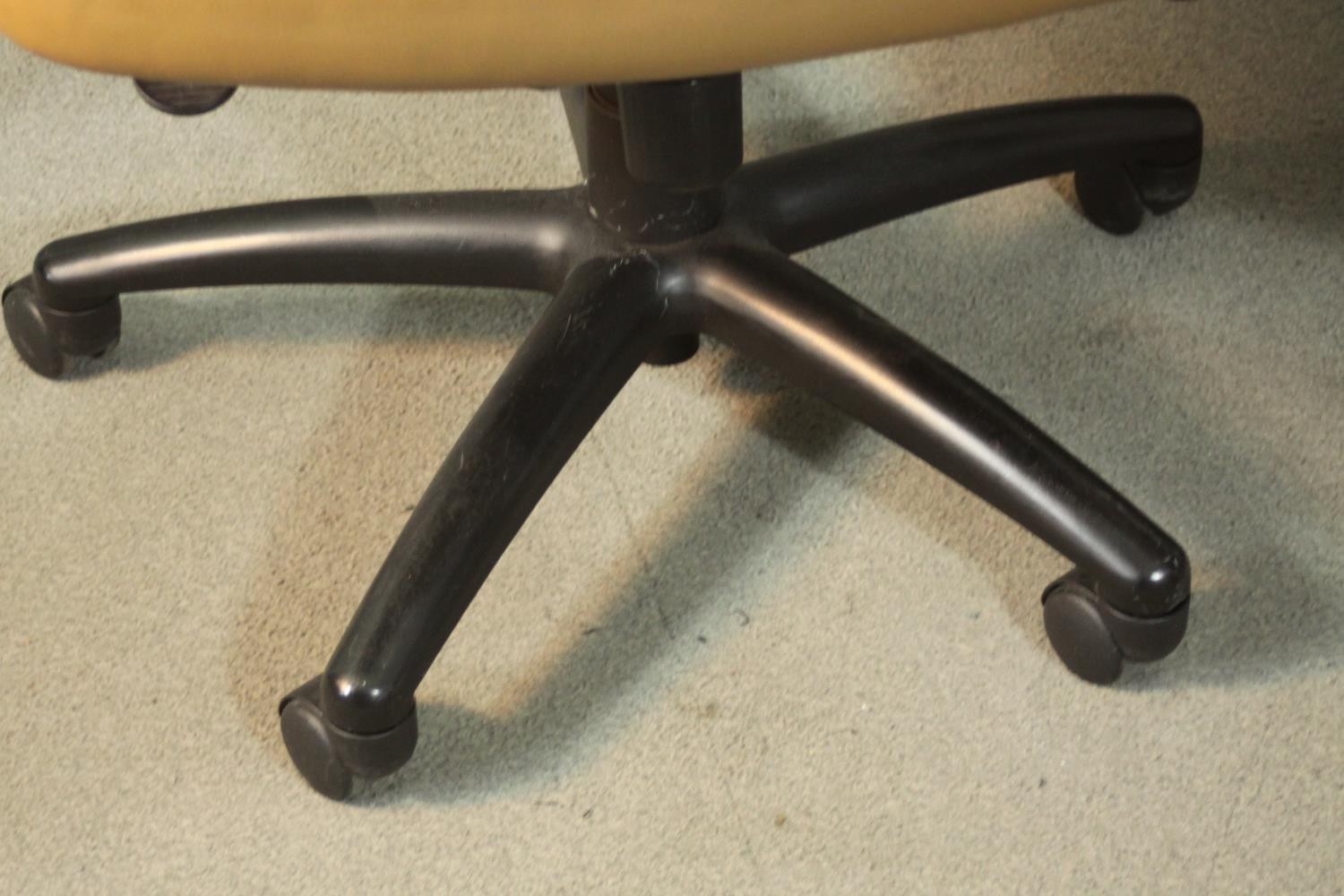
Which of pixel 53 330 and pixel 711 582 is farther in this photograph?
pixel 53 330

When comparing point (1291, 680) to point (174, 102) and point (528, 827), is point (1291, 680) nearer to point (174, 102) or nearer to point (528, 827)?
point (528, 827)

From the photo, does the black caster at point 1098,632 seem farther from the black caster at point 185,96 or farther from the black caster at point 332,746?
the black caster at point 185,96

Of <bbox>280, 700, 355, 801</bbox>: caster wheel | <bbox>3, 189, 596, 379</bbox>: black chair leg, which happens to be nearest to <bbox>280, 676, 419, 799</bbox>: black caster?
<bbox>280, 700, 355, 801</bbox>: caster wheel

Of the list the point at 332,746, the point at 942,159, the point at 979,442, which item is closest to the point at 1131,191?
the point at 942,159

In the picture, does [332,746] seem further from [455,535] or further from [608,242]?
[608,242]

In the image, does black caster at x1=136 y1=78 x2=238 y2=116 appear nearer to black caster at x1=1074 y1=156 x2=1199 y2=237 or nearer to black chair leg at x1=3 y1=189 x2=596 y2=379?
black chair leg at x1=3 y1=189 x2=596 y2=379

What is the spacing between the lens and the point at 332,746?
2.72ft

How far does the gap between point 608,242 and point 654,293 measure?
0.05m

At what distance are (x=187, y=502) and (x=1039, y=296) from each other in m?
0.59

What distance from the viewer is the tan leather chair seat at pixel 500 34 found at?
1.80ft

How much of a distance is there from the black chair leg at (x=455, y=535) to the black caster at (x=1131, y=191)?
43 centimetres

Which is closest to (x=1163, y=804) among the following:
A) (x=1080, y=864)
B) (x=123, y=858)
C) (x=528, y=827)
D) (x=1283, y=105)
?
(x=1080, y=864)

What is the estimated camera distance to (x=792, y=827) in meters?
0.85

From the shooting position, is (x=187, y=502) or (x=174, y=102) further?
(x=187, y=502)
